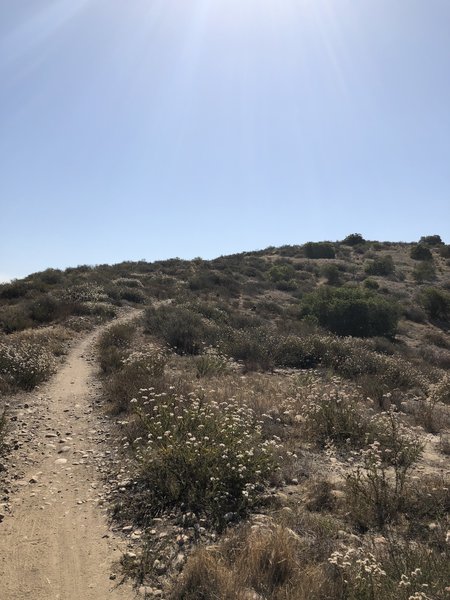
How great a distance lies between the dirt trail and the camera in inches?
161

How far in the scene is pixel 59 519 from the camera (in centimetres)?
521

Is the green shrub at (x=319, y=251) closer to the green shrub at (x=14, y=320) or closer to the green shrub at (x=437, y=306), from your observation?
the green shrub at (x=437, y=306)

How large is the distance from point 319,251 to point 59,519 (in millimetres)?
52683

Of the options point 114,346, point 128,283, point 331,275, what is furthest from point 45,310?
point 331,275

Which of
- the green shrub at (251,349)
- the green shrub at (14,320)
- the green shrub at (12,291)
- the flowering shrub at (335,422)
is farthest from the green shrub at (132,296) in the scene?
the flowering shrub at (335,422)

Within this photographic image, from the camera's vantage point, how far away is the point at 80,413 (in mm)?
9094

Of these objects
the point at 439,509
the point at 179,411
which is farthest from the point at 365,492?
the point at 179,411

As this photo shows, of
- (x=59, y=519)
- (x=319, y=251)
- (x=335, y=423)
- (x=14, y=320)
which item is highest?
(x=319, y=251)

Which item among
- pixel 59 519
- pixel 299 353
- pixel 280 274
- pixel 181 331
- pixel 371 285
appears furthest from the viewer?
pixel 280 274

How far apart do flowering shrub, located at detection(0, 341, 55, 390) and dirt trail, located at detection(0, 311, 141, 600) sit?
1331 mm

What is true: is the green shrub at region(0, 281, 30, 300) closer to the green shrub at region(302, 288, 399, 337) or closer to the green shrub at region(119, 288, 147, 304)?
the green shrub at region(119, 288, 147, 304)

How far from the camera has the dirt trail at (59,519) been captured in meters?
4.10

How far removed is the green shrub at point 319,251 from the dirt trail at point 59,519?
48.7 metres

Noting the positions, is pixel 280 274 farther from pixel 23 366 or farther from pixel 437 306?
pixel 23 366
